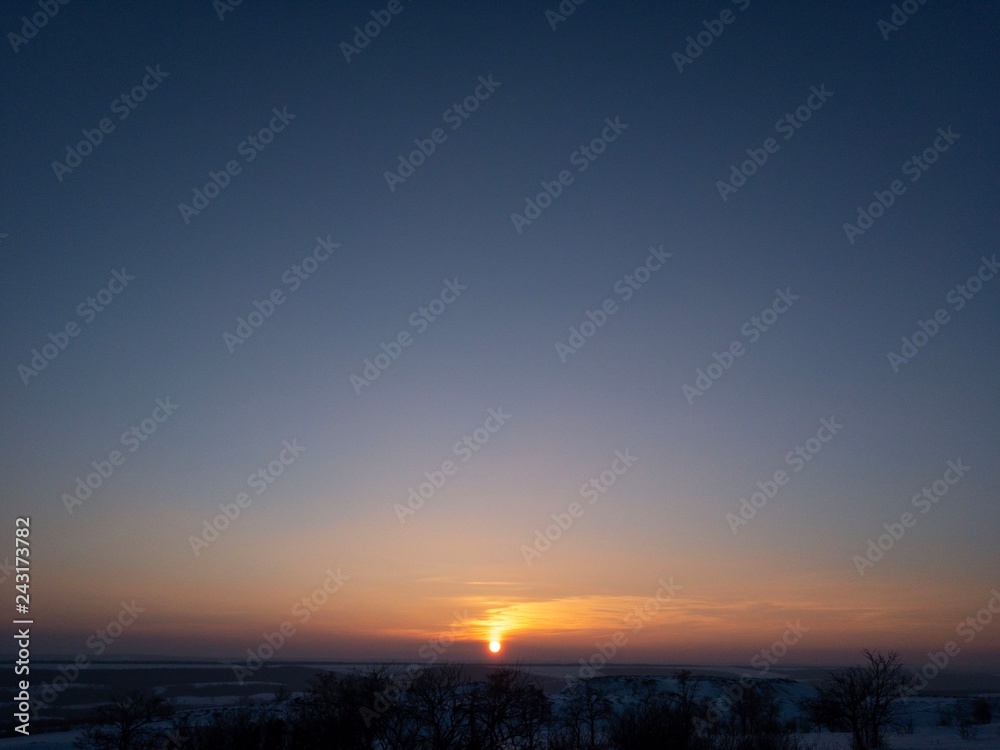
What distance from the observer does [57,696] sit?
156m

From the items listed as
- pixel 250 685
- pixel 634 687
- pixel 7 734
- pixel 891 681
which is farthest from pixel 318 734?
pixel 250 685

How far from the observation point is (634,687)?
8225cm

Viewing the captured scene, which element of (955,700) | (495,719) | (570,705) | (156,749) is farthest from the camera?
(955,700)

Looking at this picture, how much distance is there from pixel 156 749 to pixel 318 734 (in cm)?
980

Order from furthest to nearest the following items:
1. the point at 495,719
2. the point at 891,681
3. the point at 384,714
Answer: the point at 891,681 → the point at 384,714 → the point at 495,719

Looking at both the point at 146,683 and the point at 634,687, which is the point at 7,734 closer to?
the point at 634,687

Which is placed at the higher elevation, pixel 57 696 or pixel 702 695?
pixel 702 695

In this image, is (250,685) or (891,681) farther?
(250,685)

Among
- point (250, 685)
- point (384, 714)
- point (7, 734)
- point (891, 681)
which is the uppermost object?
point (384, 714)

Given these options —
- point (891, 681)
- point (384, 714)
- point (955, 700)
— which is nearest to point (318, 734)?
point (384, 714)

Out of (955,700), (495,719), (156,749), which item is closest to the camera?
(495,719)

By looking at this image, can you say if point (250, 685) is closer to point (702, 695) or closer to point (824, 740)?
point (702, 695)

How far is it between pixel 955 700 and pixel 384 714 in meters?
78.2

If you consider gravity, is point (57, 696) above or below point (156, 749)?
below
